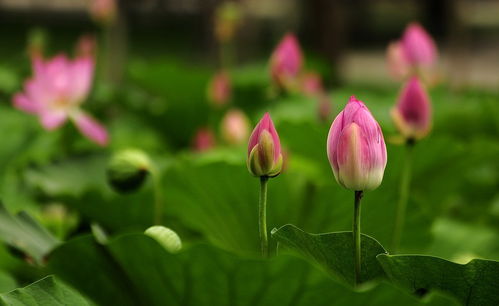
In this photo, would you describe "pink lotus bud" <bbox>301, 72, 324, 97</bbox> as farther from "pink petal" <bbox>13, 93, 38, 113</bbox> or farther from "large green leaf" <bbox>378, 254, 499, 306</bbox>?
"large green leaf" <bbox>378, 254, 499, 306</bbox>

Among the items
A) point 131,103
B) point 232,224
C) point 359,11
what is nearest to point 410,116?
point 232,224

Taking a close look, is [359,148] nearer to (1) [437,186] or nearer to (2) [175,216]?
(2) [175,216]

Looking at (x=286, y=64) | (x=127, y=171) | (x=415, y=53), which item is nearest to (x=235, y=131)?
(x=286, y=64)

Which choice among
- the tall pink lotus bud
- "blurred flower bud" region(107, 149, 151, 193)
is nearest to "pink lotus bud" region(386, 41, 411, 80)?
the tall pink lotus bud

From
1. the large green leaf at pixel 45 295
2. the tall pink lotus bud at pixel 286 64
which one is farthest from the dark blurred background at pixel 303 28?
the large green leaf at pixel 45 295

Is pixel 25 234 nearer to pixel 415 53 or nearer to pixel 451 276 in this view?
pixel 451 276

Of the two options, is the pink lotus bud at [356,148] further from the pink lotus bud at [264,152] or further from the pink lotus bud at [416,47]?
the pink lotus bud at [416,47]
